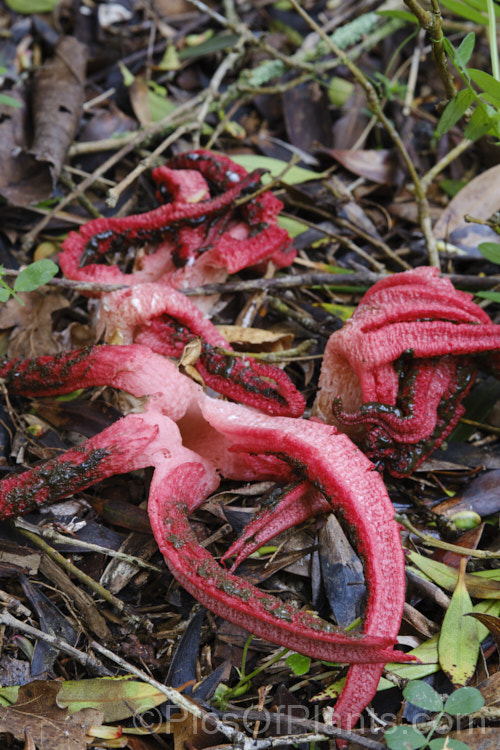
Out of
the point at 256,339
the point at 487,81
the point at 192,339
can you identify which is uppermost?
the point at 487,81

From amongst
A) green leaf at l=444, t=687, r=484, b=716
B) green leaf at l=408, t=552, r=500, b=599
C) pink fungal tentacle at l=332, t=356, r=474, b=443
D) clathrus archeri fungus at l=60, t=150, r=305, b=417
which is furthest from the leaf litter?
pink fungal tentacle at l=332, t=356, r=474, b=443

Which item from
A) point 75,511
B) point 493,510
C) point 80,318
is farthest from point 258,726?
point 80,318

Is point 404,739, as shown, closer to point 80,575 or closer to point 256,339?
point 80,575

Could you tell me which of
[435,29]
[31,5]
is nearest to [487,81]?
[435,29]

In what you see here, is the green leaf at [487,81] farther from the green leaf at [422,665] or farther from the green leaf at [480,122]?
the green leaf at [422,665]

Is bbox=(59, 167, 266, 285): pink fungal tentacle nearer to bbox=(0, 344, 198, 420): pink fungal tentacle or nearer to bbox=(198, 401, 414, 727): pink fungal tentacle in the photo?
bbox=(0, 344, 198, 420): pink fungal tentacle
